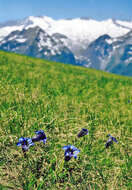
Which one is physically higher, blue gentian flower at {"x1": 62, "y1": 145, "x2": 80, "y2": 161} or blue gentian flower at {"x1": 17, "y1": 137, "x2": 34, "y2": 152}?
blue gentian flower at {"x1": 17, "y1": 137, "x2": 34, "y2": 152}

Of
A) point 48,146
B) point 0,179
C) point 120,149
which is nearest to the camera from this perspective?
point 0,179

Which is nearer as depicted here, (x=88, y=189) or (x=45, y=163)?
(x=88, y=189)

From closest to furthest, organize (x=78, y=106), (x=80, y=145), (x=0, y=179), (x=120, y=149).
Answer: (x=0, y=179) < (x=80, y=145) < (x=120, y=149) < (x=78, y=106)

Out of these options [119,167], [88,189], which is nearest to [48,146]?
[88,189]

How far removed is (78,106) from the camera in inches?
258

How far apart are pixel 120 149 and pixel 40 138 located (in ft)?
6.20

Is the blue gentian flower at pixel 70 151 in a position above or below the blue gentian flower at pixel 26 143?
below

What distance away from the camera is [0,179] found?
2.66 metres

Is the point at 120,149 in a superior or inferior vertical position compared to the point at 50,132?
inferior

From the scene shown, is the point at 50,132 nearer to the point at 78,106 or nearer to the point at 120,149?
the point at 120,149

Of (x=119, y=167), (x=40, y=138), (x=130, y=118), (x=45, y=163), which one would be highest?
(x=40, y=138)

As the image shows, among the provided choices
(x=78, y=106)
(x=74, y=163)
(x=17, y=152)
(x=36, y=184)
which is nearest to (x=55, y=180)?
(x=36, y=184)

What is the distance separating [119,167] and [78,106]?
3242 mm

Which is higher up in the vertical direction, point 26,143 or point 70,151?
point 26,143
